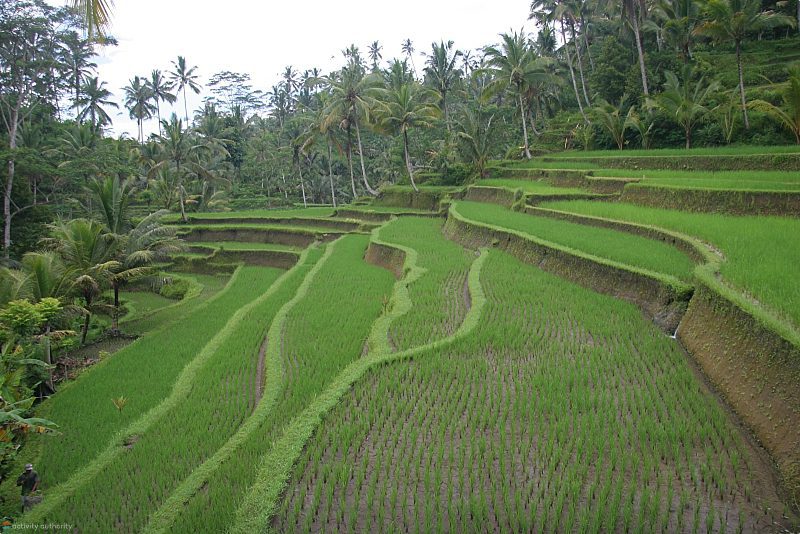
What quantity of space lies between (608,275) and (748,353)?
3407 mm

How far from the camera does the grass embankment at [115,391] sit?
19.4 feet

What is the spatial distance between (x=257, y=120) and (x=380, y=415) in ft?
178

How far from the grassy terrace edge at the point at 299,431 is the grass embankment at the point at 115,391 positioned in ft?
9.21

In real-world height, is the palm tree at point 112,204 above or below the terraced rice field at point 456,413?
above

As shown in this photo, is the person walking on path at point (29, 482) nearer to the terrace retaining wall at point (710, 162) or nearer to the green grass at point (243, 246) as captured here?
the green grass at point (243, 246)

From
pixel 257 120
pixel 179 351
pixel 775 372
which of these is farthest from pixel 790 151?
pixel 257 120

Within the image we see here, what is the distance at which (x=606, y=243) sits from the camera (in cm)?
905

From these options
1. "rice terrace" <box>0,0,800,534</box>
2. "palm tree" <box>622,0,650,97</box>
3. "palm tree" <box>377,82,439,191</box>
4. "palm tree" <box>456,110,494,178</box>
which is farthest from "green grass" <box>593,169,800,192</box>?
"palm tree" <box>377,82,439,191</box>

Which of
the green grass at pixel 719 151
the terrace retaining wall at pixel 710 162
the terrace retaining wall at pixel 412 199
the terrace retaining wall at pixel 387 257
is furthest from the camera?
the terrace retaining wall at pixel 412 199

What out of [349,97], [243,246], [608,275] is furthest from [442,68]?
[608,275]

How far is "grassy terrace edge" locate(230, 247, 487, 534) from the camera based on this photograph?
133 inches

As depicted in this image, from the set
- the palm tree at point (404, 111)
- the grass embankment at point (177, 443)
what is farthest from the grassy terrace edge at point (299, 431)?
the palm tree at point (404, 111)

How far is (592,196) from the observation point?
14039 mm

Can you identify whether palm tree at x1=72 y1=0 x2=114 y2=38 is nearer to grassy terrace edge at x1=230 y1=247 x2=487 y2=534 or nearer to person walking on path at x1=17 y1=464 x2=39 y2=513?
grassy terrace edge at x1=230 y1=247 x2=487 y2=534
